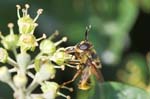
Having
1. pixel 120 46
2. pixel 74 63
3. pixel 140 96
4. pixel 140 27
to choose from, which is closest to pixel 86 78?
pixel 74 63

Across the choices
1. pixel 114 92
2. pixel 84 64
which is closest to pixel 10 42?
pixel 84 64

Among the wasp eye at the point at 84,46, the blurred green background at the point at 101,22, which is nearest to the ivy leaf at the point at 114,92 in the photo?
the wasp eye at the point at 84,46

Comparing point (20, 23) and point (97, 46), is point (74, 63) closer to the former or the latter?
point (20, 23)

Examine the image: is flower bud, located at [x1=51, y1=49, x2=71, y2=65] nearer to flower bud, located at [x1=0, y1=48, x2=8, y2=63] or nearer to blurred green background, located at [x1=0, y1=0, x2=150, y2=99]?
flower bud, located at [x1=0, y1=48, x2=8, y2=63]

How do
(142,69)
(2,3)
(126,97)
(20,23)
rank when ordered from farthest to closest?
(142,69) → (2,3) → (126,97) → (20,23)

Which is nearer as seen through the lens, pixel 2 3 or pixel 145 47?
pixel 2 3

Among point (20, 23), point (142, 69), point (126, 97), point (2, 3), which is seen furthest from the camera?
point (142, 69)

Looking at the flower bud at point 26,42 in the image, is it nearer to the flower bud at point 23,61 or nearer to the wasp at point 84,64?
the flower bud at point 23,61

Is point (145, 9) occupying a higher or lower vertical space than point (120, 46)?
higher

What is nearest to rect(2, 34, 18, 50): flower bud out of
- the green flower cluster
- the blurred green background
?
the green flower cluster
